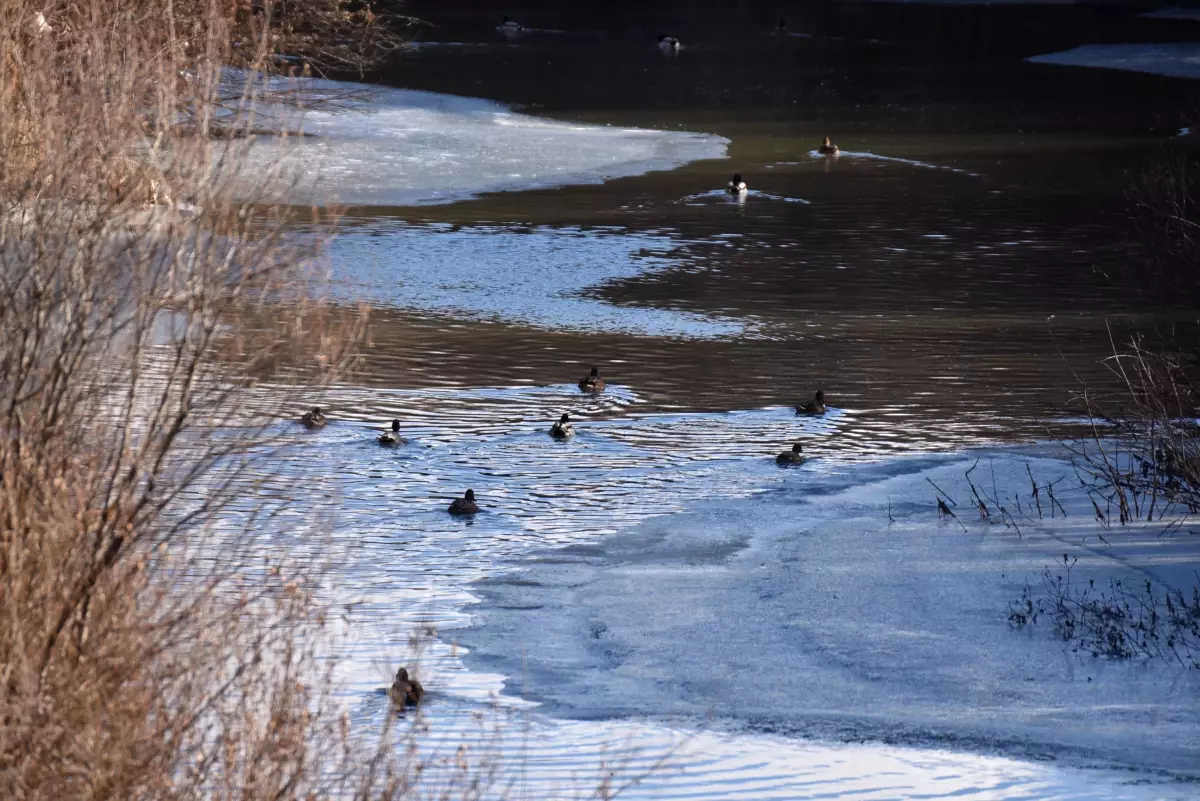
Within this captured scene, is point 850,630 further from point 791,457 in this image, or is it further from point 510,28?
point 510,28

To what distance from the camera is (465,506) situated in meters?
9.40

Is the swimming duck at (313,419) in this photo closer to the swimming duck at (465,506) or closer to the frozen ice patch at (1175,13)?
the swimming duck at (465,506)

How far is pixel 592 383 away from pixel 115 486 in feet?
22.2

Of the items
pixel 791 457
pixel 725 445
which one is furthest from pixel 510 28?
pixel 791 457

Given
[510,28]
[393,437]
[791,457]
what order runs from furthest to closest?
[510,28] → [393,437] → [791,457]

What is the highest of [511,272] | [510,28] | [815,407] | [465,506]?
[510,28]

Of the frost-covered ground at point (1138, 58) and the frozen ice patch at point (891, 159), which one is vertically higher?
the frost-covered ground at point (1138, 58)

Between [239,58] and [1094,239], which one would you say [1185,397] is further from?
[239,58]

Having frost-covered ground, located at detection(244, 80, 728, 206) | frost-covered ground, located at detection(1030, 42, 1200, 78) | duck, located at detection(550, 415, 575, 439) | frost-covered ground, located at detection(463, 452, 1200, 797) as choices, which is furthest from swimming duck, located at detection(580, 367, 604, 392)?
frost-covered ground, located at detection(1030, 42, 1200, 78)

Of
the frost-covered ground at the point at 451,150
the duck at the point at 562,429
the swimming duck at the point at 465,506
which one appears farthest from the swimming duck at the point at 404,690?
the frost-covered ground at the point at 451,150

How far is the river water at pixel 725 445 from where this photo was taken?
6824mm

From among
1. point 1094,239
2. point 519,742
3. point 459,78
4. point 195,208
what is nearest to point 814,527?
point 519,742

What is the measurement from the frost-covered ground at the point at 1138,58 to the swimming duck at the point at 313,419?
30007mm

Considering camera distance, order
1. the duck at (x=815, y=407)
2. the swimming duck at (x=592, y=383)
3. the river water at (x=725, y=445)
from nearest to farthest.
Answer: the river water at (x=725, y=445), the duck at (x=815, y=407), the swimming duck at (x=592, y=383)
